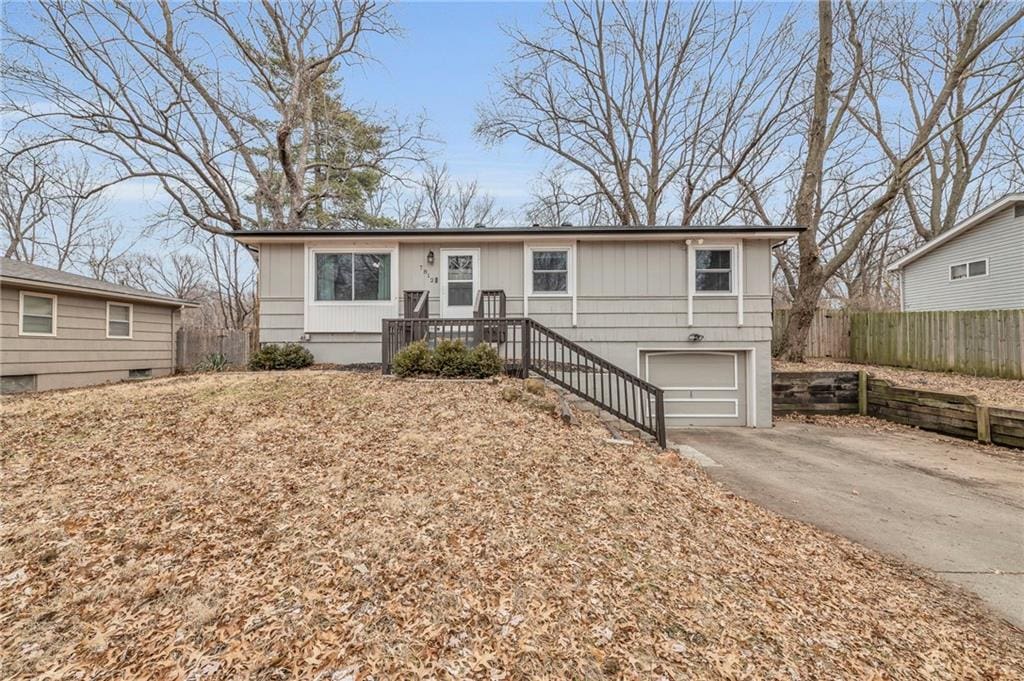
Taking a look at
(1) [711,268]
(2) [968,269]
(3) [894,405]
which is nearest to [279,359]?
(1) [711,268]

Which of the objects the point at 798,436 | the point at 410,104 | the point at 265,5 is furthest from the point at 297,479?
the point at 265,5

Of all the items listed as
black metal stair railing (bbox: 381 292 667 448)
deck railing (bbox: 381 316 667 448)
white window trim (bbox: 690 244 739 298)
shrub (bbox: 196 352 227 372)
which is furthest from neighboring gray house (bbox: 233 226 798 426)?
shrub (bbox: 196 352 227 372)

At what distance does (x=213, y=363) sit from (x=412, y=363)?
924cm

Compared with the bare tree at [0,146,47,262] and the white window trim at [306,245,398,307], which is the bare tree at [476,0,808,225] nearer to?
the white window trim at [306,245,398,307]

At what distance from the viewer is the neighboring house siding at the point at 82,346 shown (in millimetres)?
8828

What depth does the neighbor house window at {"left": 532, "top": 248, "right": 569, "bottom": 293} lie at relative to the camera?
9.29m

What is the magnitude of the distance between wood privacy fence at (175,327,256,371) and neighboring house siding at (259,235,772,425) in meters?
5.04

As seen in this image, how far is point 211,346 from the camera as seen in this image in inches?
529

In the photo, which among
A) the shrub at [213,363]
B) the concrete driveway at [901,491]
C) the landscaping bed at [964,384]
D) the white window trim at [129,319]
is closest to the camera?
the concrete driveway at [901,491]

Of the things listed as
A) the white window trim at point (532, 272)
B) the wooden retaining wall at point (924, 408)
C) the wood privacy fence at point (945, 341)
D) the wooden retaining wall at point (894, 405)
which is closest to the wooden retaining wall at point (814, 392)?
the wooden retaining wall at point (894, 405)

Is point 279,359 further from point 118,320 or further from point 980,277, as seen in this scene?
point 980,277

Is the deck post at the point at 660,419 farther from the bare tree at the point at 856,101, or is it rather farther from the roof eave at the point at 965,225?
the roof eave at the point at 965,225

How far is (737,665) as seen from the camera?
2018mm

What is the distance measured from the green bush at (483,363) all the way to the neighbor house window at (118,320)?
1057 centimetres
